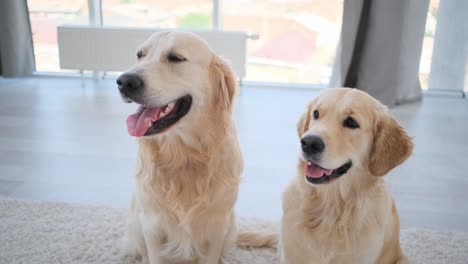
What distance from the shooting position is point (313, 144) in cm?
129

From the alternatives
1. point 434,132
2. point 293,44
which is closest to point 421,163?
point 434,132

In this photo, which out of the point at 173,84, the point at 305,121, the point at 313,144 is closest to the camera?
the point at 313,144

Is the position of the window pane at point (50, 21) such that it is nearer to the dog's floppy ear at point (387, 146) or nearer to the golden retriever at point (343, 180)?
the golden retriever at point (343, 180)

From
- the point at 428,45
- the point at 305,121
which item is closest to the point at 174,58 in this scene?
the point at 305,121

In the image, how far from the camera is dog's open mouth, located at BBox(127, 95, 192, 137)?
1.40 metres

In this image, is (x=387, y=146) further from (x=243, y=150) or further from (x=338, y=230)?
(x=243, y=150)

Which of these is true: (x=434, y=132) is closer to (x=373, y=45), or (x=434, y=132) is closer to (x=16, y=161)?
(x=373, y=45)

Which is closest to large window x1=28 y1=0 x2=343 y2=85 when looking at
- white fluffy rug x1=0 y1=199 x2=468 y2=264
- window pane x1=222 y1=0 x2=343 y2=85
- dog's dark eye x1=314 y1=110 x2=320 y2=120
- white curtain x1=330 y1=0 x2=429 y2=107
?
window pane x1=222 y1=0 x2=343 y2=85

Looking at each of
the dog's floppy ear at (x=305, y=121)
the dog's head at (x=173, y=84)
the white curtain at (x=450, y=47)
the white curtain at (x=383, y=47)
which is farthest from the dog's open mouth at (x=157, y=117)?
the white curtain at (x=450, y=47)

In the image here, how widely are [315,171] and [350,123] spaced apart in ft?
0.57

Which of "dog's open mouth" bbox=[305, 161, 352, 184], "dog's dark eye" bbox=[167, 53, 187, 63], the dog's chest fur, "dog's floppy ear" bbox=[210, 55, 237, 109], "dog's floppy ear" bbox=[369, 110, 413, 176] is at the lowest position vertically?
the dog's chest fur

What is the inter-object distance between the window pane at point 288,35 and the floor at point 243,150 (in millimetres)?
487

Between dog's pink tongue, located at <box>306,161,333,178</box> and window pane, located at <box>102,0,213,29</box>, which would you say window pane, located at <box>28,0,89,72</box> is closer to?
window pane, located at <box>102,0,213,29</box>

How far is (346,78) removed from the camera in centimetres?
405
